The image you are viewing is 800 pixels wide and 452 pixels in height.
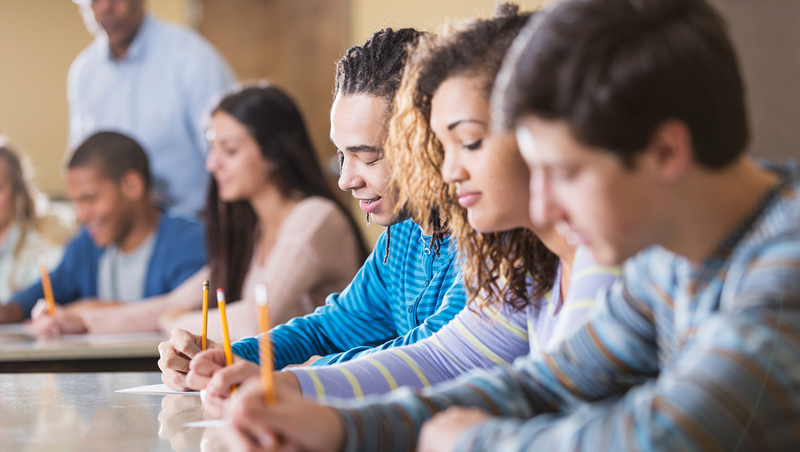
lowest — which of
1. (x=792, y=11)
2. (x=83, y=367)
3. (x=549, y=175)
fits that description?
(x=83, y=367)

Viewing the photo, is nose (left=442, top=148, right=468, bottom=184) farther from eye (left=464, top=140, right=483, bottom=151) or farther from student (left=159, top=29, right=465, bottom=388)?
student (left=159, top=29, right=465, bottom=388)

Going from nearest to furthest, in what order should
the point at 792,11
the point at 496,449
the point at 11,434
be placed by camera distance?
the point at 496,449, the point at 11,434, the point at 792,11

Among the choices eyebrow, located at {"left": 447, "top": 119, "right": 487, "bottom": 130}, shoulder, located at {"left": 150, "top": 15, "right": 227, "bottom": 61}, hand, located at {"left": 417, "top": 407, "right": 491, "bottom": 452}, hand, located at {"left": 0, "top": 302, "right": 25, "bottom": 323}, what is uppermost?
shoulder, located at {"left": 150, "top": 15, "right": 227, "bottom": 61}

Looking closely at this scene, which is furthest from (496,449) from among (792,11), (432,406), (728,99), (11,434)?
(792,11)

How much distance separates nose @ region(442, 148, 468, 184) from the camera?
781 mm

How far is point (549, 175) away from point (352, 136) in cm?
63

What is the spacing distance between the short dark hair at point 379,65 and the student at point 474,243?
0.23 meters

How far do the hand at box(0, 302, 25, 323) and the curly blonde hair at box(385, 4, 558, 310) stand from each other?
1952 mm

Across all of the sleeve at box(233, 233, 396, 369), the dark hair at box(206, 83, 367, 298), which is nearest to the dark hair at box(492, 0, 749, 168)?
the sleeve at box(233, 233, 396, 369)

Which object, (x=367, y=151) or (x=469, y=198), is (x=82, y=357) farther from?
(x=469, y=198)

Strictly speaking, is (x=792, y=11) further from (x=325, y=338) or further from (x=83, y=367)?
(x=83, y=367)

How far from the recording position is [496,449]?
0.50 m

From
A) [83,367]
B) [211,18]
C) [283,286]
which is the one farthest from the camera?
[211,18]

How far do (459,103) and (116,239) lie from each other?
206 cm
